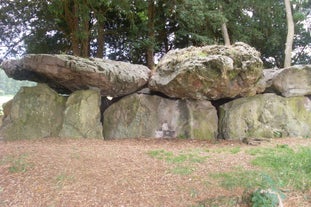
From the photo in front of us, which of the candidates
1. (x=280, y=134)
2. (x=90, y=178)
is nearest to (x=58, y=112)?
(x=90, y=178)

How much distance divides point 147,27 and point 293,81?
5660 millimetres

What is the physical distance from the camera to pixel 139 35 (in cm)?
1197

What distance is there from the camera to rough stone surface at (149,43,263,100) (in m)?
7.34

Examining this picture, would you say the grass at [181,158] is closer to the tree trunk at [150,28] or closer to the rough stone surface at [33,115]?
the rough stone surface at [33,115]

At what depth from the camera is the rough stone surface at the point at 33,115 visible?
25.3 ft

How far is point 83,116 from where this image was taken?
26.2 feet

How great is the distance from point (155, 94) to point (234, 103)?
214cm

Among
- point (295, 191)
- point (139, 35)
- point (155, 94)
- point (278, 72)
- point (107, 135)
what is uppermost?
point (139, 35)

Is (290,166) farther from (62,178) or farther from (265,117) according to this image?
(62,178)

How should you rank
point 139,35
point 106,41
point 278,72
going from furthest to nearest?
point 106,41 → point 139,35 → point 278,72

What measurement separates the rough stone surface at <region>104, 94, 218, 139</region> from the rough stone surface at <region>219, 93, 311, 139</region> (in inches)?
15.9

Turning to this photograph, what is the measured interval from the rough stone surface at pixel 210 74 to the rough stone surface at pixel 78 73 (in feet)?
2.08

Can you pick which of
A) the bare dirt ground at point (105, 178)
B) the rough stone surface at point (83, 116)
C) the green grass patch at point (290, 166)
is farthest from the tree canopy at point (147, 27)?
the green grass patch at point (290, 166)

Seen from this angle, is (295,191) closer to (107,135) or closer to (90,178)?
(90,178)
